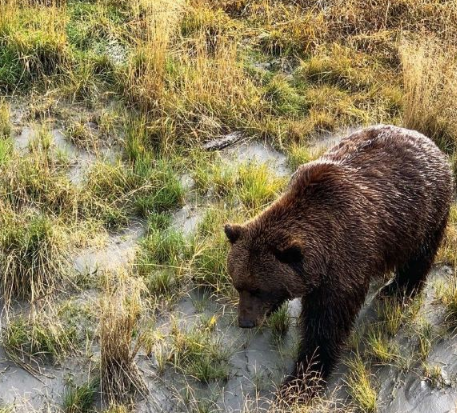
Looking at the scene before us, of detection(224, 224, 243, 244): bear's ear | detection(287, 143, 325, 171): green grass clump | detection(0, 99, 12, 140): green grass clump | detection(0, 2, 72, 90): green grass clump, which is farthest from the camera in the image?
detection(0, 2, 72, 90): green grass clump

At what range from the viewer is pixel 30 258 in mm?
5809

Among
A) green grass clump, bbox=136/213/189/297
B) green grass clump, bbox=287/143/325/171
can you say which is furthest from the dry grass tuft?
green grass clump, bbox=136/213/189/297

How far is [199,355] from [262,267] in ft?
3.04

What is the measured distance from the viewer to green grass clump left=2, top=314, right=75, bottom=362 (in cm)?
535

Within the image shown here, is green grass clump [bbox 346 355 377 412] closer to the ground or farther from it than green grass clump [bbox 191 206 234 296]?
closer to the ground

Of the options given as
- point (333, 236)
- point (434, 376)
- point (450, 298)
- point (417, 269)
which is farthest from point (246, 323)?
point (450, 298)

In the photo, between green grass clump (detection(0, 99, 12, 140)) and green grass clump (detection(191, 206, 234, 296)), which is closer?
green grass clump (detection(191, 206, 234, 296))

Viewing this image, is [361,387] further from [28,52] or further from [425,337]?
[28,52]

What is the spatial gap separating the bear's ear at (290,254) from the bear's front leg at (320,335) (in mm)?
358

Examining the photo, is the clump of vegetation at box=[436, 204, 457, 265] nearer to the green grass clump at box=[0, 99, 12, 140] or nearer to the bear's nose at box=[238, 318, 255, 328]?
the bear's nose at box=[238, 318, 255, 328]

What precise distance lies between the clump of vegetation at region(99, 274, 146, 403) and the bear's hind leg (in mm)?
2173

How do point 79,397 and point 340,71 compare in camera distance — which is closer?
point 79,397

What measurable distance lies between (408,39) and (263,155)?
2.89m

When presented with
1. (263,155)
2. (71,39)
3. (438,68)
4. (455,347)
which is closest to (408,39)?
(438,68)
